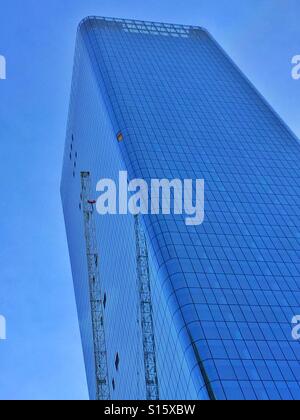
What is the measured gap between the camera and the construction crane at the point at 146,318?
83.1 m

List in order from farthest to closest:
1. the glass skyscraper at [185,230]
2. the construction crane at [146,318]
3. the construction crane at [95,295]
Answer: the construction crane at [95,295] → the construction crane at [146,318] → the glass skyscraper at [185,230]

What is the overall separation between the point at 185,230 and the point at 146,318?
42.6 feet

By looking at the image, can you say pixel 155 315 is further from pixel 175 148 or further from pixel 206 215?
pixel 175 148

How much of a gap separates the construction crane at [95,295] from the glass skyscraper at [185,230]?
296mm

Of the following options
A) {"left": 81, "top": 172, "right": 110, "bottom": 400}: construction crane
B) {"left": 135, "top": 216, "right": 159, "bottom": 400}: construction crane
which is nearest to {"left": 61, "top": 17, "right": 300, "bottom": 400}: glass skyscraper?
{"left": 135, "top": 216, "right": 159, "bottom": 400}: construction crane

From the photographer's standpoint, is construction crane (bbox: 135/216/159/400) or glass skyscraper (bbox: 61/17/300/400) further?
construction crane (bbox: 135/216/159/400)

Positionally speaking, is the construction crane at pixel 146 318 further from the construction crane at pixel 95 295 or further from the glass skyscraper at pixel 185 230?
the construction crane at pixel 95 295

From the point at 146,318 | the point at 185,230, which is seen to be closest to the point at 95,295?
the point at 146,318

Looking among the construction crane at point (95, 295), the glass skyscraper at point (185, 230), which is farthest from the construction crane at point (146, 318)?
the construction crane at point (95, 295)

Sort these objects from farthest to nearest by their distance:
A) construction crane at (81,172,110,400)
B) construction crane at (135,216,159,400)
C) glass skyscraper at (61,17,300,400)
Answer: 1. construction crane at (81,172,110,400)
2. construction crane at (135,216,159,400)
3. glass skyscraper at (61,17,300,400)

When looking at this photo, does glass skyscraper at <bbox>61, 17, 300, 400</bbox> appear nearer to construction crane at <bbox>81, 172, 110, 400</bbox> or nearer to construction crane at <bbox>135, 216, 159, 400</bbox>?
construction crane at <bbox>135, 216, 159, 400</bbox>

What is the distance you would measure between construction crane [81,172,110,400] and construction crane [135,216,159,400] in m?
38.1

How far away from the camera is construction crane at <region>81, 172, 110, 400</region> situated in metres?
122

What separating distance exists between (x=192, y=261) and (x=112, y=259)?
3931 centimetres
